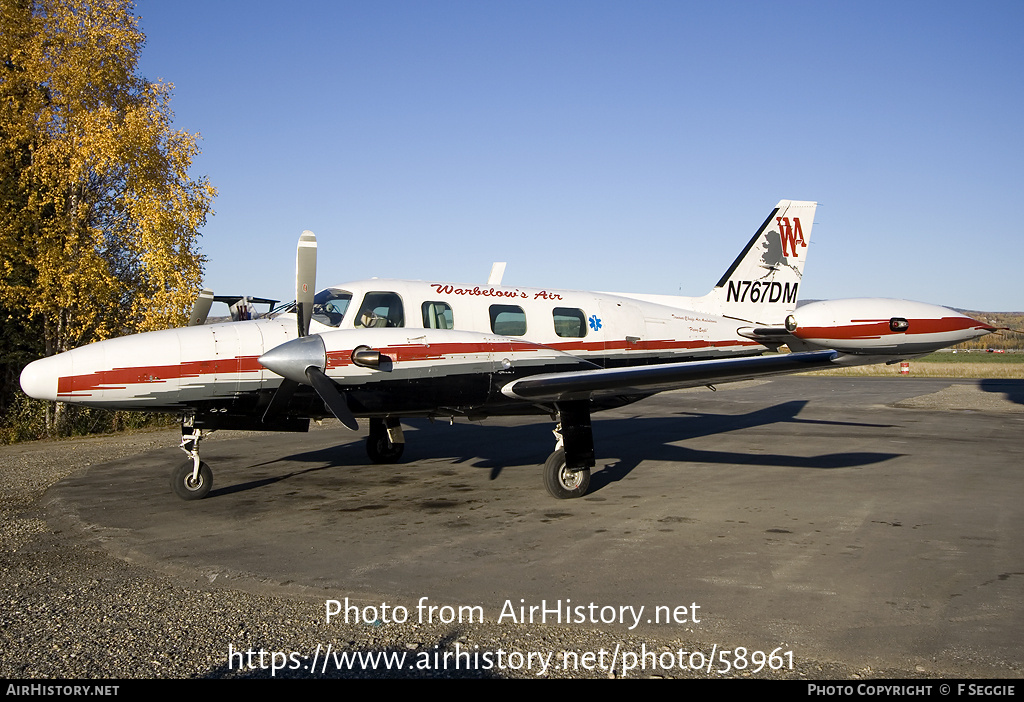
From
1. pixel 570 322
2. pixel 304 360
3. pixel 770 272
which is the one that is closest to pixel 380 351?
pixel 304 360

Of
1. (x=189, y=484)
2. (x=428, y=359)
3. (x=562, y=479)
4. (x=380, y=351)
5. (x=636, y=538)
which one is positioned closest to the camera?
(x=636, y=538)

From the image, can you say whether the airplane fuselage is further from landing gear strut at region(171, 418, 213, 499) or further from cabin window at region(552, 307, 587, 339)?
landing gear strut at region(171, 418, 213, 499)

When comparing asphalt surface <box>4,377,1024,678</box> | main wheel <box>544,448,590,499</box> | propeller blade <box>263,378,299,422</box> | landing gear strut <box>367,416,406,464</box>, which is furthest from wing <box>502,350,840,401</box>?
landing gear strut <box>367,416,406,464</box>

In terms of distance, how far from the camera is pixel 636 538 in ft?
27.5

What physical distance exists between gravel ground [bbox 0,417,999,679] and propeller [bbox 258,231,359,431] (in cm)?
266

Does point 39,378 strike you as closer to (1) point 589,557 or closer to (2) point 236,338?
(2) point 236,338

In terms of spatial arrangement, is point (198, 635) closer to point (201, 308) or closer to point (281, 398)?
point (281, 398)

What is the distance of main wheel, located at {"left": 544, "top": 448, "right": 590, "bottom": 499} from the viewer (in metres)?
10.5

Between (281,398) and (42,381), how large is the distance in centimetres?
275

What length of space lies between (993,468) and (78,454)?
55.3 feet

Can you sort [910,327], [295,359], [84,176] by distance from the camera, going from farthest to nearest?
[84,176] → [910,327] → [295,359]

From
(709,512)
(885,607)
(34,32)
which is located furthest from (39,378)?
(34,32)

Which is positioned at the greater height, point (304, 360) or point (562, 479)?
point (304, 360)

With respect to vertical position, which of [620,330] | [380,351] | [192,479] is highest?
[620,330]
